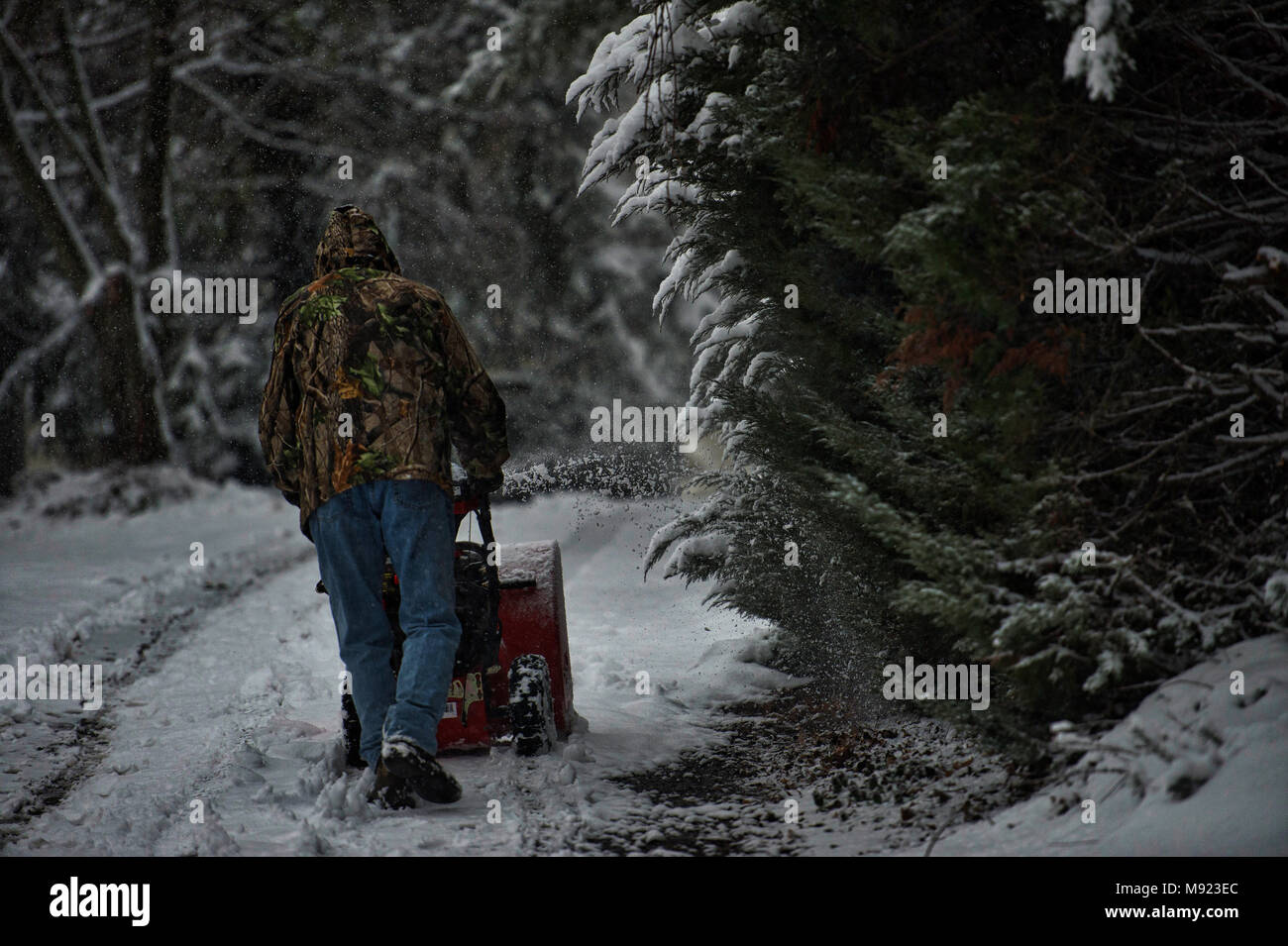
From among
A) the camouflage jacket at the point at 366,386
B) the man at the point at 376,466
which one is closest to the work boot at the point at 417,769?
the man at the point at 376,466

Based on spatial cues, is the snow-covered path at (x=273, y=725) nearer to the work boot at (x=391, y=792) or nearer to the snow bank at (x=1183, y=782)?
the work boot at (x=391, y=792)

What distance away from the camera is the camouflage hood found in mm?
4312

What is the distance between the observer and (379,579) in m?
4.06

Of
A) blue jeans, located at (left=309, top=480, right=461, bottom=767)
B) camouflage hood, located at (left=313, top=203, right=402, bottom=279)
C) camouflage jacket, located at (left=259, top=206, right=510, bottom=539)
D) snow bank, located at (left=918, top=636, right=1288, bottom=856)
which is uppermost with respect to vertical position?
camouflage hood, located at (left=313, top=203, right=402, bottom=279)

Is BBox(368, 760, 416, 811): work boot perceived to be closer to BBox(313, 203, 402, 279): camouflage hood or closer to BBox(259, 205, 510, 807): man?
BBox(259, 205, 510, 807): man

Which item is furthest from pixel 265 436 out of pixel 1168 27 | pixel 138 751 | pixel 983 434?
pixel 1168 27

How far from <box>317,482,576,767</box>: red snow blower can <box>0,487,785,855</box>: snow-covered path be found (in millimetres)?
115

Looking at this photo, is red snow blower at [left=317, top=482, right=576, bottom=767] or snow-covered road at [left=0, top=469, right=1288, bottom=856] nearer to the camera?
snow-covered road at [left=0, top=469, right=1288, bottom=856]

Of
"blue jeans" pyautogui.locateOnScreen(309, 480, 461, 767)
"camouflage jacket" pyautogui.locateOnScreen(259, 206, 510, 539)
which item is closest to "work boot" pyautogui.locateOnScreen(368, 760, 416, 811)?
"blue jeans" pyautogui.locateOnScreen(309, 480, 461, 767)

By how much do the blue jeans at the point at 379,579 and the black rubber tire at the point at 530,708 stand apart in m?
0.41

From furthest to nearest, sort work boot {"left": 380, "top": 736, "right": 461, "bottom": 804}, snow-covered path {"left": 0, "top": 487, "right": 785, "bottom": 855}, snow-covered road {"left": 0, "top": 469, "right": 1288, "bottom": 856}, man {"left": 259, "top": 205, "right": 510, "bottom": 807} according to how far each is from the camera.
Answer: man {"left": 259, "top": 205, "right": 510, "bottom": 807} → work boot {"left": 380, "top": 736, "right": 461, "bottom": 804} → snow-covered path {"left": 0, "top": 487, "right": 785, "bottom": 855} → snow-covered road {"left": 0, "top": 469, "right": 1288, "bottom": 856}

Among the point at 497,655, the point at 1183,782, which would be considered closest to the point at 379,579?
the point at 497,655

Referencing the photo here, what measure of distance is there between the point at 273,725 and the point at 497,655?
124 cm

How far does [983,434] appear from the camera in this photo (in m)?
3.55
